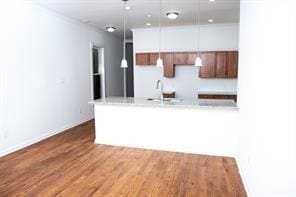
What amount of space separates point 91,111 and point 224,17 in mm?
4384

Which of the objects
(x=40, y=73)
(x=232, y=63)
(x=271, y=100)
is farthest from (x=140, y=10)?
(x=271, y=100)

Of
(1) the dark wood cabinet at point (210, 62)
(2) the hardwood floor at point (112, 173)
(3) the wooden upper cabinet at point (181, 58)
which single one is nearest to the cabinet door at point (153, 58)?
(1) the dark wood cabinet at point (210, 62)

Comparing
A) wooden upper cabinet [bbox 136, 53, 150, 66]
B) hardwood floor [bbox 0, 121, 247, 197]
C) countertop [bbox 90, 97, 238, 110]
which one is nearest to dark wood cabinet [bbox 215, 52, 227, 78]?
wooden upper cabinet [bbox 136, 53, 150, 66]

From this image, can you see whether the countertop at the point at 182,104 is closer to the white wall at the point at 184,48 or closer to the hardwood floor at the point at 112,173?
the hardwood floor at the point at 112,173

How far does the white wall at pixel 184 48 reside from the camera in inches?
261

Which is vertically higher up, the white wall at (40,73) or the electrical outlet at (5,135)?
the white wall at (40,73)

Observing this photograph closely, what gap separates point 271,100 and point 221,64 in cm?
469

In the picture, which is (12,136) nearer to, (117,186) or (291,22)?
(117,186)

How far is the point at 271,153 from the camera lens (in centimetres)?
185

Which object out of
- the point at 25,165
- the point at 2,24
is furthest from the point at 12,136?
the point at 2,24

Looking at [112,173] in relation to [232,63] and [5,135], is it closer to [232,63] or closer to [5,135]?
[5,135]

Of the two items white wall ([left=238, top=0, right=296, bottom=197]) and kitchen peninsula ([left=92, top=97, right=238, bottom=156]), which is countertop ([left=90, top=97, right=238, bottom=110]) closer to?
kitchen peninsula ([left=92, top=97, right=238, bottom=156])

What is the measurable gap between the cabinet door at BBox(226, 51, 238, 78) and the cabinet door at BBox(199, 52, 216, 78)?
38 centimetres

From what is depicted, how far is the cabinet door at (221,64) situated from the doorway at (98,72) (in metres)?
3.59
